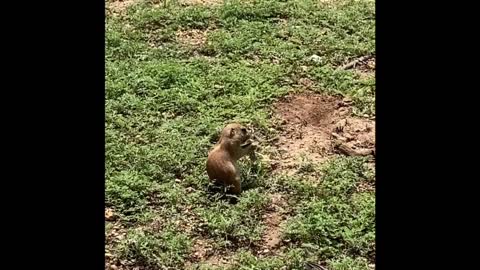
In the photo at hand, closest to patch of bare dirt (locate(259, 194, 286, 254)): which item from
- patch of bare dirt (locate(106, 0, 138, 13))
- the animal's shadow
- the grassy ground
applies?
the grassy ground

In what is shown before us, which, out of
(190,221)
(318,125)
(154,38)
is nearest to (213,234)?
(190,221)

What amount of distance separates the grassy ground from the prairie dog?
3.4 inches

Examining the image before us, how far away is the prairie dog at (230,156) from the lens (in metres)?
4.11

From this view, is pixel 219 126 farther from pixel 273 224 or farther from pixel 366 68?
pixel 366 68

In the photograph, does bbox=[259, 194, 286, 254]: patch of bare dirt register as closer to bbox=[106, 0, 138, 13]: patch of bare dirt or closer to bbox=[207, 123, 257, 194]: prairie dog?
bbox=[207, 123, 257, 194]: prairie dog

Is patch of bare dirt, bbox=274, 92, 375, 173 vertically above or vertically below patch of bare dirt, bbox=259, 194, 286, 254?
above

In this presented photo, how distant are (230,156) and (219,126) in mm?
753

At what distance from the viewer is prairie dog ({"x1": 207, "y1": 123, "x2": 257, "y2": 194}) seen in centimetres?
411

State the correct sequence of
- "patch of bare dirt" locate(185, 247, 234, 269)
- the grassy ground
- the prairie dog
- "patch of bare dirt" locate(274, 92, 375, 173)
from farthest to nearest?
"patch of bare dirt" locate(274, 92, 375, 173)
the prairie dog
the grassy ground
"patch of bare dirt" locate(185, 247, 234, 269)

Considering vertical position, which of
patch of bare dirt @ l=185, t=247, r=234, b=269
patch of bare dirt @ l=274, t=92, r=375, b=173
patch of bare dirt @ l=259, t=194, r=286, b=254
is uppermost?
patch of bare dirt @ l=274, t=92, r=375, b=173
